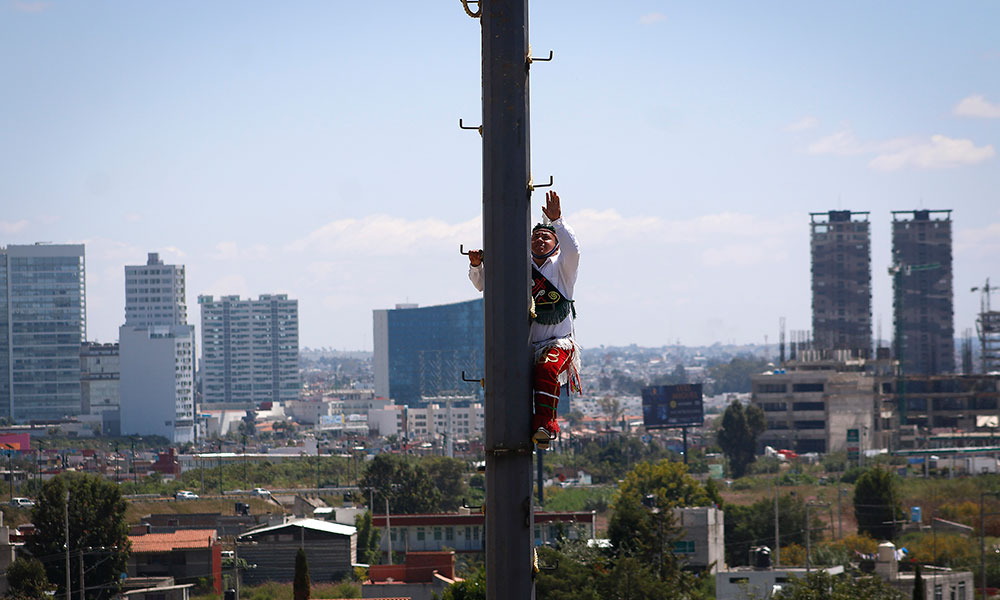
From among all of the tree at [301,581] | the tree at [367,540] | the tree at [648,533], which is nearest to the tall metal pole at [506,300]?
the tree at [301,581]

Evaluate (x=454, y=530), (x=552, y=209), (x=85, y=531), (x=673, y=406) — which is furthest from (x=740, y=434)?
(x=552, y=209)

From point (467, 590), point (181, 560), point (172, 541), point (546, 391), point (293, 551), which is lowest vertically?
Answer: point (293, 551)

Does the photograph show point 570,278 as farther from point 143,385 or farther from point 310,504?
point 143,385

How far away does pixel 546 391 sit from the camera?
18.4 ft

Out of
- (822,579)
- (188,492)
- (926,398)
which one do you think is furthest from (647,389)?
(822,579)

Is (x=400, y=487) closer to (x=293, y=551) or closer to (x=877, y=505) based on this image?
(x=293, y=551)

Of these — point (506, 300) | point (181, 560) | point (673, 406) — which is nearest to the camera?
point (506, 300)

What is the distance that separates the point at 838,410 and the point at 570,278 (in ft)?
389

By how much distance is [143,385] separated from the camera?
19350 cm

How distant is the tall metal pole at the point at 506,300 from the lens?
18.0ft

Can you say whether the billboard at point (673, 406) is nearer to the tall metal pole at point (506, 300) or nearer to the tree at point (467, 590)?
the tree at point (467, 590)

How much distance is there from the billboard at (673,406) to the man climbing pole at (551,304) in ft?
384

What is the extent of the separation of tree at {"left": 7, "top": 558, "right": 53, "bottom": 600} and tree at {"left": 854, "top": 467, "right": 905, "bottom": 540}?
126 ft

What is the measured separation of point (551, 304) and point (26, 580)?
4287cm
